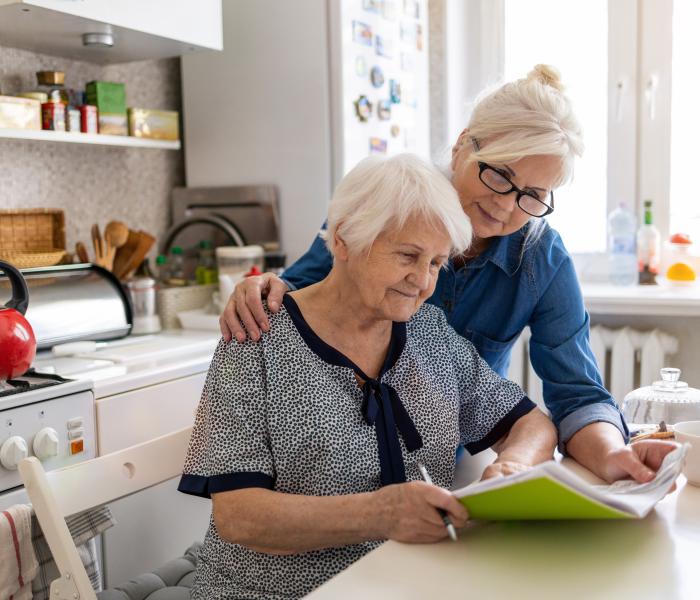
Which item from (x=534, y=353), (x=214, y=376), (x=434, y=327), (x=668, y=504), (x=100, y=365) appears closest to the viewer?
(x=668, y=504)

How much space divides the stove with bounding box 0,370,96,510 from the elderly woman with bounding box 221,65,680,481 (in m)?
0.59

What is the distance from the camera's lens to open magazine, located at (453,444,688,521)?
2.63 ft

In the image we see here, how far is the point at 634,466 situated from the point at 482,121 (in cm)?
61

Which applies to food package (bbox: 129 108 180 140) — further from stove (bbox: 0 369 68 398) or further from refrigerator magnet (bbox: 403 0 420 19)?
stove (bbox: 0 369 68 398)

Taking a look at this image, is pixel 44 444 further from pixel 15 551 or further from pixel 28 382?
pixel 15 551

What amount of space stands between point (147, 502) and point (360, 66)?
153 centimetres

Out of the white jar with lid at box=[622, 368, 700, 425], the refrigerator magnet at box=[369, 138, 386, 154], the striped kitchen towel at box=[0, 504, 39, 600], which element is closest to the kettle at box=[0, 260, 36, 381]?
the striped kitchen towel at box=[0, 504, 39, 600]

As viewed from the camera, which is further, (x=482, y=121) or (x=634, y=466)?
A: (x=482, y=121)

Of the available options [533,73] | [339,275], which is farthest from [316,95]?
[339,275]

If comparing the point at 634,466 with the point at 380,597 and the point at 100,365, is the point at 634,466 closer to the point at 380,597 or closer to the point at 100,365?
the point at 380,597

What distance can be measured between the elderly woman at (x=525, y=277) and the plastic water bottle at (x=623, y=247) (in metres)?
1.35

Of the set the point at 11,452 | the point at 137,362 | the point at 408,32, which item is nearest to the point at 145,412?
the point at 137,362

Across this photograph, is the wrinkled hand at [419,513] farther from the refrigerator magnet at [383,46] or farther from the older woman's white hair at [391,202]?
the refrigerator magnet at [383,46]

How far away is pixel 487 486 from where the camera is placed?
0.85m
